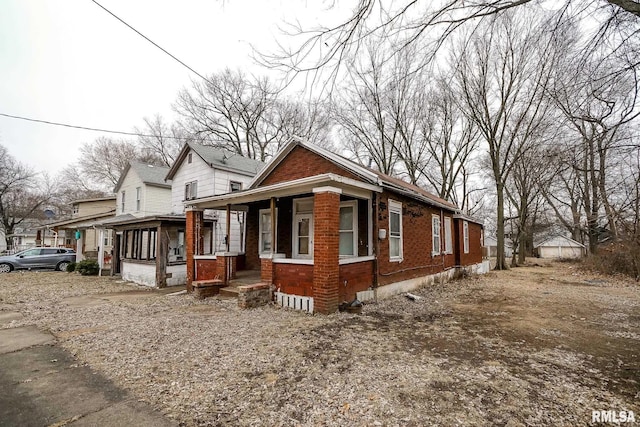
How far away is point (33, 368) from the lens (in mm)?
4086

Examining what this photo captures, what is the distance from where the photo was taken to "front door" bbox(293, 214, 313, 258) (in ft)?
32.9

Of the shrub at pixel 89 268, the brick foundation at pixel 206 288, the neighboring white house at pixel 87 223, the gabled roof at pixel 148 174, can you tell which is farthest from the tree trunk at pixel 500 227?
the neighboring white house at pixel 87 223

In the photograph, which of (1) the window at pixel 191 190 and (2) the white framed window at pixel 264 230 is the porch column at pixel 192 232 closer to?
(2) the white framed window at pixel 264 230

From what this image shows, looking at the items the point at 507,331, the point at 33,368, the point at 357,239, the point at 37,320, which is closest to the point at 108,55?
the point at 37,320

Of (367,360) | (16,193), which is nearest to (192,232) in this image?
(367,360)

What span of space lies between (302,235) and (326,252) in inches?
145

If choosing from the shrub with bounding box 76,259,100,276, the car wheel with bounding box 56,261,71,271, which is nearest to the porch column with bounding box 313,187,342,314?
the shrub with bounding box 76,259,100,276

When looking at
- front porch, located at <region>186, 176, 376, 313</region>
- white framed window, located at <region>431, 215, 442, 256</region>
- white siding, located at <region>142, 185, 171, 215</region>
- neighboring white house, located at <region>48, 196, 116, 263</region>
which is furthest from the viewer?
neighboring white house, located at <region>48, 196, 116, 263</region>

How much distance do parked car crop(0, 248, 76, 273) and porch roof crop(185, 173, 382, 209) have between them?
15654 mm

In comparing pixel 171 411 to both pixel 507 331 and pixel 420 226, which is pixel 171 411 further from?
pixel 420 226

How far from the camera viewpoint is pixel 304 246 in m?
10.1

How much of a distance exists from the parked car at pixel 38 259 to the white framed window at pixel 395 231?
67.6ft

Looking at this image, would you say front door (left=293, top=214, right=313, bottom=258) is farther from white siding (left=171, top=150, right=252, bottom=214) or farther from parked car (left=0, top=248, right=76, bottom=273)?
parked car (left=0, top=248, right=76, bottom=273)

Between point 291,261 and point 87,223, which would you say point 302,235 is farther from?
point 87,223
